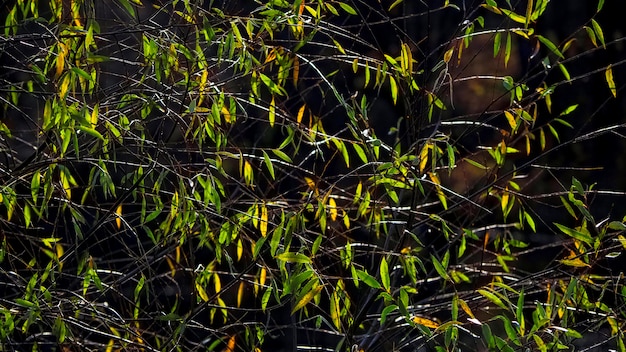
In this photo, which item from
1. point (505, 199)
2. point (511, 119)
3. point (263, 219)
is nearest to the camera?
point (263, 219)

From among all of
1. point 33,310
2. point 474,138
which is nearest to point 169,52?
point 33,310

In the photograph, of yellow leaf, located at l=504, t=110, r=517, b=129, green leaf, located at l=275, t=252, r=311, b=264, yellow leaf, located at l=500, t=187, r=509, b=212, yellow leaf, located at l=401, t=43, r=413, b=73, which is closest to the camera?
green leaf, located at l=275, t=252, r=311, b=264

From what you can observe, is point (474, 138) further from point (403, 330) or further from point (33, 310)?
point (33, 310)

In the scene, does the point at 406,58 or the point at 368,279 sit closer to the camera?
the point at 368,279

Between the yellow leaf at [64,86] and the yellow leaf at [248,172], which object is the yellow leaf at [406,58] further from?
the yellow leaf at [64,86]

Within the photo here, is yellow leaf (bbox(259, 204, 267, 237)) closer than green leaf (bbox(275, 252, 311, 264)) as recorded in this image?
No

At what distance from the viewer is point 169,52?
100 inches

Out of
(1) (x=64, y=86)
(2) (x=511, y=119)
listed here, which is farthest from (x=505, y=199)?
(1) (x=64, y=86)

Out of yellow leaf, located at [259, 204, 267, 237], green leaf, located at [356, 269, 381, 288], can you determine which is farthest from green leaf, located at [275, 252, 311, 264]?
yellow leaf, located at [259, 204, 267, 237]

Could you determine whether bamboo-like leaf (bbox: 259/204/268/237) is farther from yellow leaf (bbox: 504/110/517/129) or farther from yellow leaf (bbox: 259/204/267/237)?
yellow leaf (bbox: 504/110/517/129)

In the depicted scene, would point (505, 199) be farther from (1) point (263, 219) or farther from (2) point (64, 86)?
(2) point (64, 86)

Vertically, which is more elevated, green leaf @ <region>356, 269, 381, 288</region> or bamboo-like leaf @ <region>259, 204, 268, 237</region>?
green leaf @ <region>356, 269, 381, 288</region>

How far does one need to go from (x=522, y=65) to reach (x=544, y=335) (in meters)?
6.03

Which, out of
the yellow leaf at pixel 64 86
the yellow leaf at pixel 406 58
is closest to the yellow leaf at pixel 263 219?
the yellow leaf at pixel 406 58
